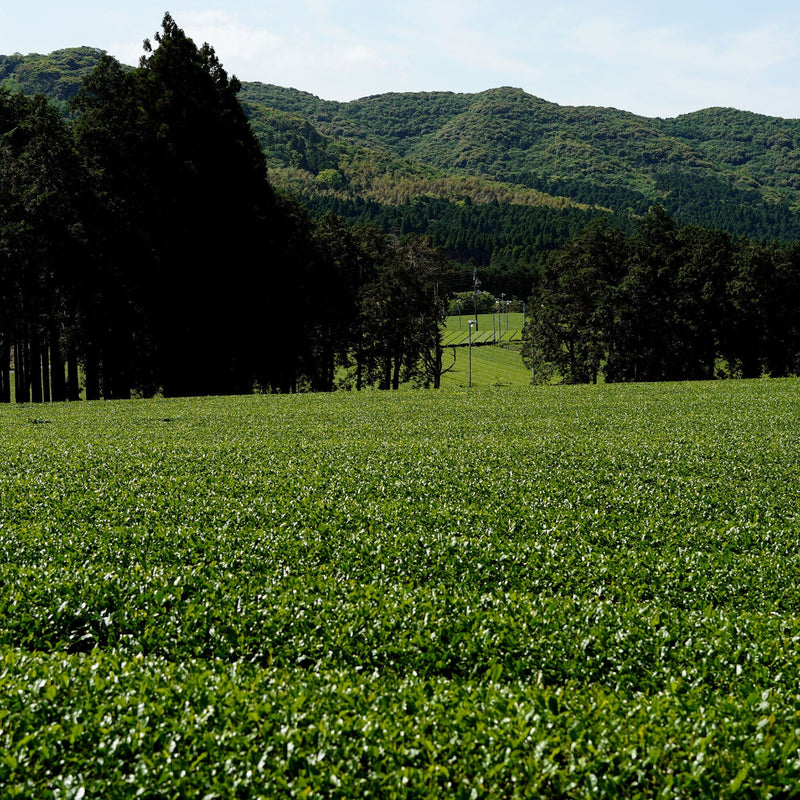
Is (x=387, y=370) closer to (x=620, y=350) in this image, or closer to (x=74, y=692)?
(x=620, y=350)

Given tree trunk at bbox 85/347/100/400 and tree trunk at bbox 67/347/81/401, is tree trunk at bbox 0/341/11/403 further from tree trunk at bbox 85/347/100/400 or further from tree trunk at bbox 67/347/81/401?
tree trunk at bbox 85/347/100/400

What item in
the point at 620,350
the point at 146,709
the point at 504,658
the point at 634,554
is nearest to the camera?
the point at 146,709

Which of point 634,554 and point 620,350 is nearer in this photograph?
point 634,554

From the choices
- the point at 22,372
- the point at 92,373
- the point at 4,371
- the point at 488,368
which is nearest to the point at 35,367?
the point at 4,371

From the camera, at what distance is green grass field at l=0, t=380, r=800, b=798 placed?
237 inches

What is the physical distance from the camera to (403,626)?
9109 millimetres

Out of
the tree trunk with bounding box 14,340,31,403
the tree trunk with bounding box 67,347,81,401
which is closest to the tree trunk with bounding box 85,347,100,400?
the tree trunk with bounding box 67,347,81,401

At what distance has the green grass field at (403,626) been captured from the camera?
601 cm

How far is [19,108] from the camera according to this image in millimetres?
47656

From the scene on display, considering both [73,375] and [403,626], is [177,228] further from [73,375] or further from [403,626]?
[403,626]

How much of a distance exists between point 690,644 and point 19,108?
2096 inches

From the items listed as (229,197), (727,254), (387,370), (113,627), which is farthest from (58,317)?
(727,254)

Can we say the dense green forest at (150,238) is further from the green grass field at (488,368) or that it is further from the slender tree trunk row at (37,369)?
the green grass field at (488,368)

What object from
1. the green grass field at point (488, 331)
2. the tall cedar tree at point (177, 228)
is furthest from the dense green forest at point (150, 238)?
the green grass field at point (488, 331)
